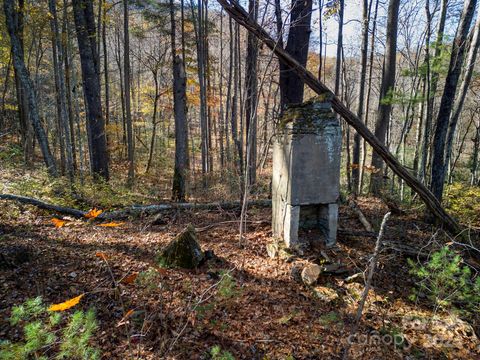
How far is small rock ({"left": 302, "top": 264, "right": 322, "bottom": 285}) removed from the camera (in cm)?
375

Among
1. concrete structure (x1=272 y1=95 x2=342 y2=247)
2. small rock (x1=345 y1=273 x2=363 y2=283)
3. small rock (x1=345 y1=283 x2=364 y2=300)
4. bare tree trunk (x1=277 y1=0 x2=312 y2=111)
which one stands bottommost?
small rock (x1=345 y1=283 x2=364 y2=300)

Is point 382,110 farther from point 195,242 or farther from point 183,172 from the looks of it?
point 195,242

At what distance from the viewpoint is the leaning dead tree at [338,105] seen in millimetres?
4188

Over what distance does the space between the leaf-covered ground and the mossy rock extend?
0.14 m

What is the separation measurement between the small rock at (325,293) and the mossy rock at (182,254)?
1.75 meters

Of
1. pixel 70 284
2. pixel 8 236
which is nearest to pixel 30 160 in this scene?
pixel 8 236

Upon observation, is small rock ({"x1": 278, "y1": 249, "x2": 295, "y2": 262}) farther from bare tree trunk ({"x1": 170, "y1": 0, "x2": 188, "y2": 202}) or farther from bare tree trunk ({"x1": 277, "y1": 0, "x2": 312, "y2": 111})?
bare tree trunk ({"x1": 170, "y1": 0, "x2": 188, "y2": 202})

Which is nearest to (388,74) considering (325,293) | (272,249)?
(272,249)

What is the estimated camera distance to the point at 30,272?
11.9 ft

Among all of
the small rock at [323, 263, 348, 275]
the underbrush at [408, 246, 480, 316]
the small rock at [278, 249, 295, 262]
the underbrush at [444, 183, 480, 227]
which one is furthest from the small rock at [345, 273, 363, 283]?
the underbrush at [444, 183, 480, 227]

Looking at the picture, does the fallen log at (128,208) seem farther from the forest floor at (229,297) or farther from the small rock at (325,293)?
the small rock at (325,293)

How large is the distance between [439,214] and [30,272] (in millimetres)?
6722

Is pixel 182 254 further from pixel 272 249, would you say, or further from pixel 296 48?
pixel 296 48

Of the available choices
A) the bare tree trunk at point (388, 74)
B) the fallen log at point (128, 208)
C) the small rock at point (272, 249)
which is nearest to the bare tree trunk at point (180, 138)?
the fallen log at point (128, 208)
